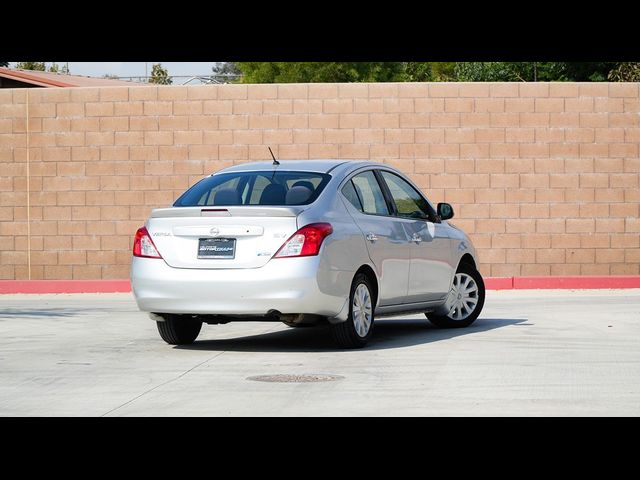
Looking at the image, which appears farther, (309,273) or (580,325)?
(580,325)

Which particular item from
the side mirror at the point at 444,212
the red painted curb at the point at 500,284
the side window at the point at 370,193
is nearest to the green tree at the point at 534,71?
the red painted curb at the point at 500,284

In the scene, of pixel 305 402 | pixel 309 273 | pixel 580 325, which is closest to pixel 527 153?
pixel 580 325

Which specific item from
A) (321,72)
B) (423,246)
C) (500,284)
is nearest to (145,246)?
(423,246)

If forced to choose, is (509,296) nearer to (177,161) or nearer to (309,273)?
(177,161)

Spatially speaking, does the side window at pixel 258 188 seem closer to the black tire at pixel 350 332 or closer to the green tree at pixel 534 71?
the black tire at pixel 350 332

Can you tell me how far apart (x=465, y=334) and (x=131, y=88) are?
10320 millimetres

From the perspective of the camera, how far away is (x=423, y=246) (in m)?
13.5

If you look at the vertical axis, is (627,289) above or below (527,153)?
below

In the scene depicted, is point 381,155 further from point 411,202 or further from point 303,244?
point 303,244

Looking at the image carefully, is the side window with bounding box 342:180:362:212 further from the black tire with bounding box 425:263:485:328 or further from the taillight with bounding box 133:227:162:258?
the black tire with bounding box 425:263:485:328

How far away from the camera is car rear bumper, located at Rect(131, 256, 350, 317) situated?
11336 mm
